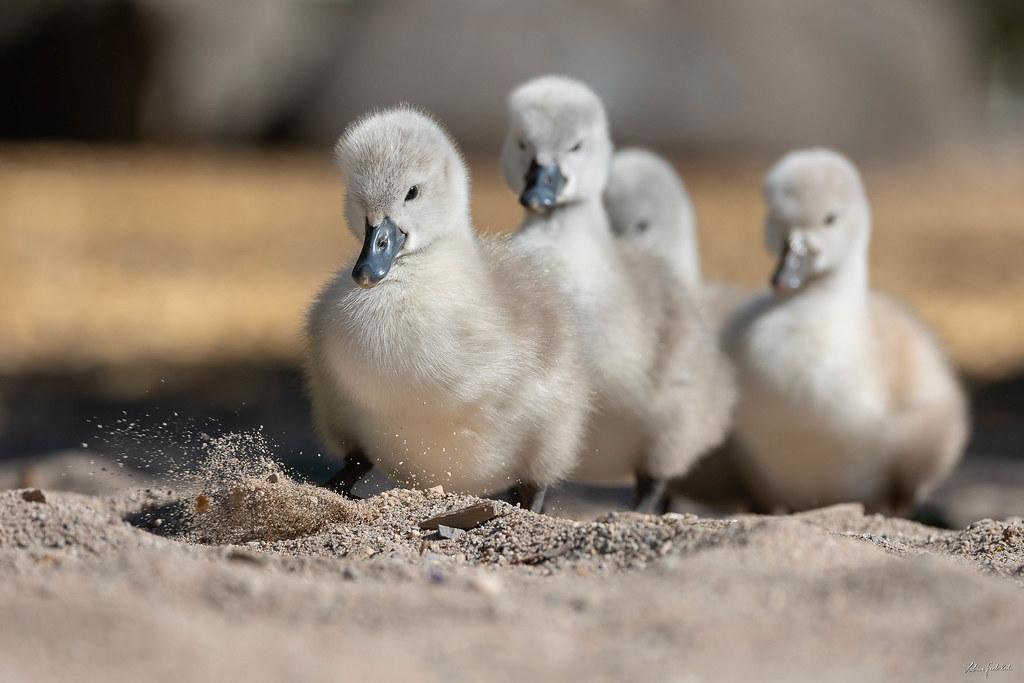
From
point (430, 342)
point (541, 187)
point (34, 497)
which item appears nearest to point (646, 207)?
point (541, 187)

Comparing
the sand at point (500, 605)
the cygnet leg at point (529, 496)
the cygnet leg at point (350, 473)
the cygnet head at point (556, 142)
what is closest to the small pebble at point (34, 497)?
the sand at point (500, 605)

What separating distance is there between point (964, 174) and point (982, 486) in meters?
11.2

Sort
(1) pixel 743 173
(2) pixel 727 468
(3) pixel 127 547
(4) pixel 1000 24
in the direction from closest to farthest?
1. (3) pixel 127 547
2. (2) pixel 727 468
3. (1) pixel 743 173
4. (4) pixel 1000 24

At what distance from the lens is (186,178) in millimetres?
14883

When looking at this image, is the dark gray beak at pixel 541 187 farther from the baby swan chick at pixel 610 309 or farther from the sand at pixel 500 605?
the sand at pixel 500 605

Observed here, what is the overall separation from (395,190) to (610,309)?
3.48ft

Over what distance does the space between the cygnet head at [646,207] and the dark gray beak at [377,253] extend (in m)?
2.18

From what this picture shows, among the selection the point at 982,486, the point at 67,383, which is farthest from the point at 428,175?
the point at 67,383

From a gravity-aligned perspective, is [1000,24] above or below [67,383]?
above

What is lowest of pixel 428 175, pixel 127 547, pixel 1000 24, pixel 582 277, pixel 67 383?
pixel 67 383

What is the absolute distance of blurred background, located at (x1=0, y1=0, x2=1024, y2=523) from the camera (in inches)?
457

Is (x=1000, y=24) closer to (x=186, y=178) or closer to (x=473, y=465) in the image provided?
(x=186, y=178)

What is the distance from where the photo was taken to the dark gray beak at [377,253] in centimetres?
393

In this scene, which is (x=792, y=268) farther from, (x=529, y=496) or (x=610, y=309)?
(x=529, y=496)
